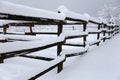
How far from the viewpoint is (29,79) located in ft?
9.37

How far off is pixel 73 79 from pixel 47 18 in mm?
1207

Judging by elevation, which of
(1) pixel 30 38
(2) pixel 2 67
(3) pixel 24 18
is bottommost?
(2) pixel 2 67

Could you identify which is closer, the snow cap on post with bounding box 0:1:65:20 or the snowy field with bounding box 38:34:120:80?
the snow cap on post with bounding box 0:1:65:20

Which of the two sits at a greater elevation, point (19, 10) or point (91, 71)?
point (19, 10)

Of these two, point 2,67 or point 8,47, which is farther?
point 2,67

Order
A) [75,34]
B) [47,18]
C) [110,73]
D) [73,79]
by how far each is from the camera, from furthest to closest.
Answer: [75,34] → [110,73] → [73,79] → [47,18]

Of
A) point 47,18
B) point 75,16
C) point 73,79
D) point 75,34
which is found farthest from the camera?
point 75,34

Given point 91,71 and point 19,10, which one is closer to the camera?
point 19,10

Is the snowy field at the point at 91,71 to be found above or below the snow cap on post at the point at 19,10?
below

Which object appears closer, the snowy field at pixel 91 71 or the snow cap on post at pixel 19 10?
the snow cap on post at pixel 19 10

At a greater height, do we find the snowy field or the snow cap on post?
the snow cap on post

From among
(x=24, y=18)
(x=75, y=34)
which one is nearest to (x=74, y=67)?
(x=75, y=34)

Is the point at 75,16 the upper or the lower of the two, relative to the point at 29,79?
upper

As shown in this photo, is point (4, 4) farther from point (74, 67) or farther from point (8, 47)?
point (74, 67)
